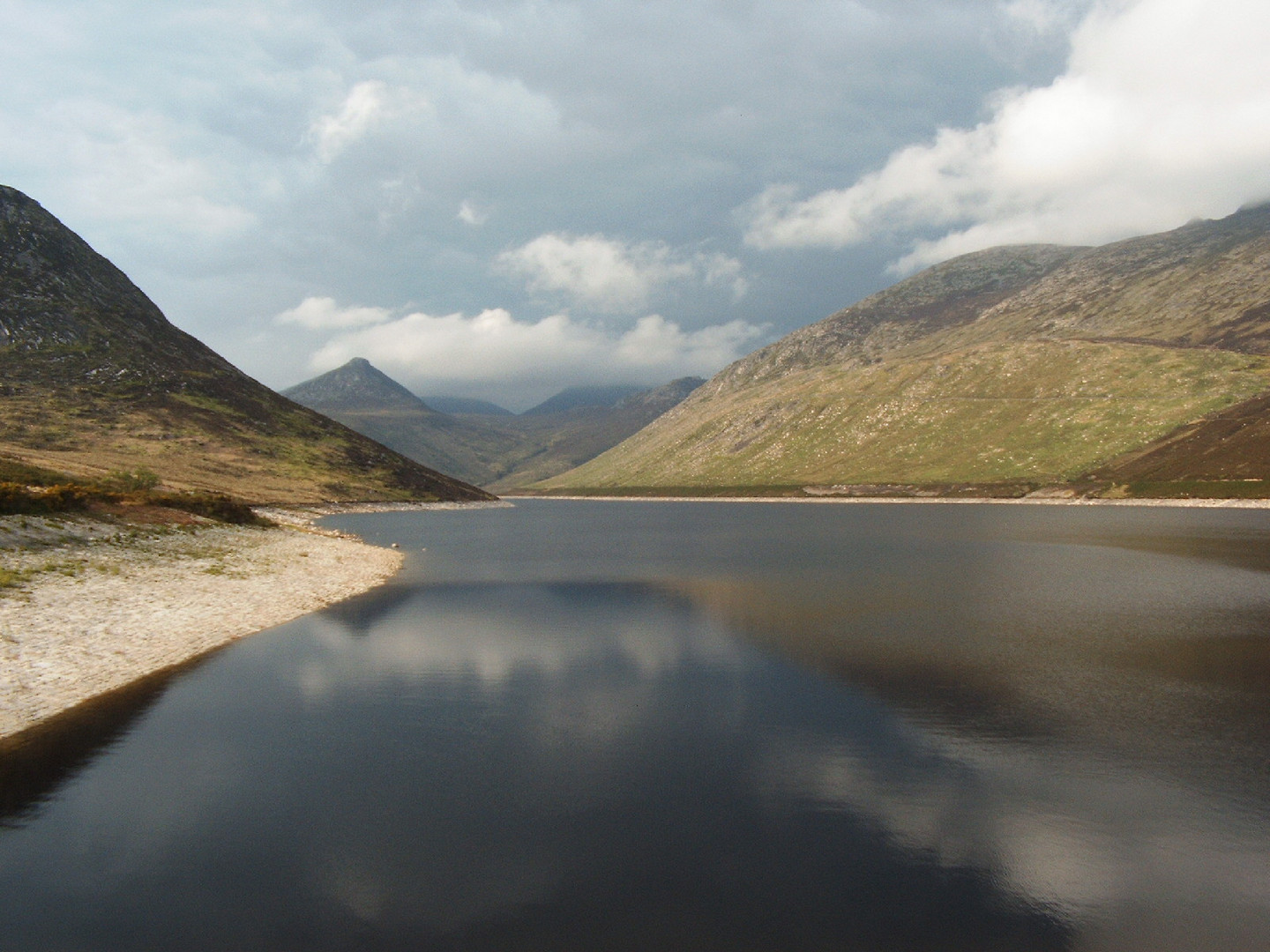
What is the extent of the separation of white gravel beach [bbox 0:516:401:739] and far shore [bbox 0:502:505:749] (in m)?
0.08

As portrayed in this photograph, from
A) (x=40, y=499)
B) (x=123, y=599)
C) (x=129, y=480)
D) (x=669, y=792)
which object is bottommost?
(x=669, y=792)

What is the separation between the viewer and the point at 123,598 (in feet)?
156

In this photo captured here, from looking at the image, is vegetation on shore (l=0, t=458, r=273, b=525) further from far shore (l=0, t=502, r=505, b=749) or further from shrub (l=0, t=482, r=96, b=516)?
far shore (l=0, t=502, r=505, b=749)

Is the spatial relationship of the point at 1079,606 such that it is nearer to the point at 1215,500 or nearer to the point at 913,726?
the point at 913,726

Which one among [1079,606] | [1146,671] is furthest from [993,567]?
[1146,671]

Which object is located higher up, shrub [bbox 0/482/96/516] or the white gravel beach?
shrub [bbox 0/482/96/516]

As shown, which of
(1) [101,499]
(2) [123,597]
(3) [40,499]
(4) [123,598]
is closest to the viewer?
(4) [123,598]

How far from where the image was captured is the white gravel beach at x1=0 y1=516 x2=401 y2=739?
112 ft

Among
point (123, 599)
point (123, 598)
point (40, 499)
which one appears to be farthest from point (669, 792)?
point (40, 499)

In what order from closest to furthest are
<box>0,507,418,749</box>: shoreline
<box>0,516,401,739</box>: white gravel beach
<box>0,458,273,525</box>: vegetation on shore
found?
<box>0,507,418,749</box>: shoreline → <box>0,516,401,739</box>: white gravel beach → <box>0,458,273,525</box>: vegetation on shore

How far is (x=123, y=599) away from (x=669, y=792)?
134ft

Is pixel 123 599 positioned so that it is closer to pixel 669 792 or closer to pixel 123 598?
pixel 123 598

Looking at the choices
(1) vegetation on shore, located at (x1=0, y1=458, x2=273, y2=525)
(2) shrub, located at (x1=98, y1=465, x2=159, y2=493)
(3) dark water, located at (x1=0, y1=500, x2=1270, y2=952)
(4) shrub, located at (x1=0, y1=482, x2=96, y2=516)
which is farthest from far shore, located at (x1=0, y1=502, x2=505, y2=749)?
(2) shrub, located at (x1=98, y1=465, x2=159, y2=493)

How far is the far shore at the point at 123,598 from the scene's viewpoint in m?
33.9
